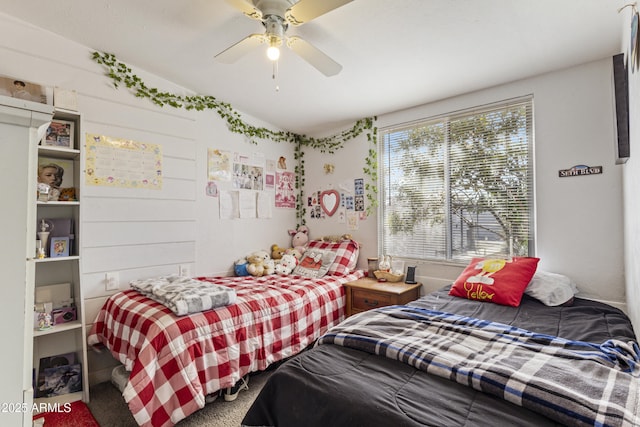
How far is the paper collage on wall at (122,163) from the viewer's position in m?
2.27

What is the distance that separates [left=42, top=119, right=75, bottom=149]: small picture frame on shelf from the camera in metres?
2.03

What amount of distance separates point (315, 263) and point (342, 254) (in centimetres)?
30

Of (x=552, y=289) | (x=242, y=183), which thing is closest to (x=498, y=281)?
(x=552, y=289)

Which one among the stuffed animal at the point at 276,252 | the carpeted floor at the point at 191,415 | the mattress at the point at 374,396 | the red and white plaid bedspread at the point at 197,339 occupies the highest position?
the stuffed animal at the point at 276,252

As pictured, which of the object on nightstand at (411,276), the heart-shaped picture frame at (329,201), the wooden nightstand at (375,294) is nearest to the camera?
the wooden nightstand at (375,294)

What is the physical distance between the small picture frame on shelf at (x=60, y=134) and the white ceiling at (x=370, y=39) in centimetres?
62

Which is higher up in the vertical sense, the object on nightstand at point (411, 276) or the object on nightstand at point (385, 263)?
the object on nightstand at point (385, 263)

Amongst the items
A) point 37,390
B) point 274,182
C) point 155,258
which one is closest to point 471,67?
point 274,182

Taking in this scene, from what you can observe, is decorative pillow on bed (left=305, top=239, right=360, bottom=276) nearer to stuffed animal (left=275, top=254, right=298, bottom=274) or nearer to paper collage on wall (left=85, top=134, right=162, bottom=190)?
stuffed animal (left=275, top=254, right=298, bottom=274)

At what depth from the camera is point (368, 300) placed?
278 cm

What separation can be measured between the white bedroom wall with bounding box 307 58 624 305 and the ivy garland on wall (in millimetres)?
1326

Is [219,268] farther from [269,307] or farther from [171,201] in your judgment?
[269,307]

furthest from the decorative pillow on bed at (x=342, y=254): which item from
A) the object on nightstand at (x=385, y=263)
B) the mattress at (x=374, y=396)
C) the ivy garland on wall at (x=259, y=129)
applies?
the mattress at (x=374, y=396)

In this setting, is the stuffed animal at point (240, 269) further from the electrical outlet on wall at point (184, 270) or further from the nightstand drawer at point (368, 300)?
the nightstand drawer at point (368, 300)
